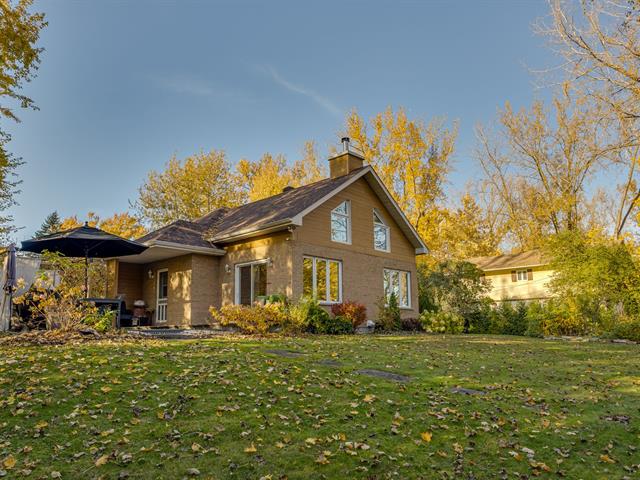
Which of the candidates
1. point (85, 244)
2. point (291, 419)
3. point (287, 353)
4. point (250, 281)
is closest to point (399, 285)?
point (250, 281)

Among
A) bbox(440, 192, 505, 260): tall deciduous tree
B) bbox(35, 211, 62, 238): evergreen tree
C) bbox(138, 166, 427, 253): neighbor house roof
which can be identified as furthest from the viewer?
bbox(35, 211, 62, 238): evergreen tree

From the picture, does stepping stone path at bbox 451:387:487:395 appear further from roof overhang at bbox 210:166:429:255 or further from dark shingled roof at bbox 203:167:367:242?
dark shingled roof at bbox 203:167:367:242

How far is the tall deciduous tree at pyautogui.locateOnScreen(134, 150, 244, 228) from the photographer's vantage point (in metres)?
33.9

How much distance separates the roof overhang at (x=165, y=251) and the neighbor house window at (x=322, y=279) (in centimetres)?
358

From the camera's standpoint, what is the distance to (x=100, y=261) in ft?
78.4

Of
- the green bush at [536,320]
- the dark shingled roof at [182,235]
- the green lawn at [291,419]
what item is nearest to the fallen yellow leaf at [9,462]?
the green lawn at [291,419]

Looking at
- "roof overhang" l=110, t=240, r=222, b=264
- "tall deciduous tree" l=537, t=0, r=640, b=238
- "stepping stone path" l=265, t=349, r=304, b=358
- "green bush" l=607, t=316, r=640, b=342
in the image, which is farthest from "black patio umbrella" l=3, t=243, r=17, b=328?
"green bush" l=607, t=316, r=640, b=342

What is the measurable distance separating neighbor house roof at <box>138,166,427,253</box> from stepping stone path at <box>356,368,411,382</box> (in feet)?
26.3

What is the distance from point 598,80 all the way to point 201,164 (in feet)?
95.4

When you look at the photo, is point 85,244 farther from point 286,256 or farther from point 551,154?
point 551,154

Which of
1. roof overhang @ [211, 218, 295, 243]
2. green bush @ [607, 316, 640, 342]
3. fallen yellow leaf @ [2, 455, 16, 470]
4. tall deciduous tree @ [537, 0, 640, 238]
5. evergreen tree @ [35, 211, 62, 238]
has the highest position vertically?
evergreen tree @ [35, 211, 62, 238]

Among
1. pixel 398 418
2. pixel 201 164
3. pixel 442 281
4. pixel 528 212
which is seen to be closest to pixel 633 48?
pixel 398 418

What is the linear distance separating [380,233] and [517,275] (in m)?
20.4

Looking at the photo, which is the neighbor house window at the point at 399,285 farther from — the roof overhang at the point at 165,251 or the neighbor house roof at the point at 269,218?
the roof overhang at the point at 165,251
